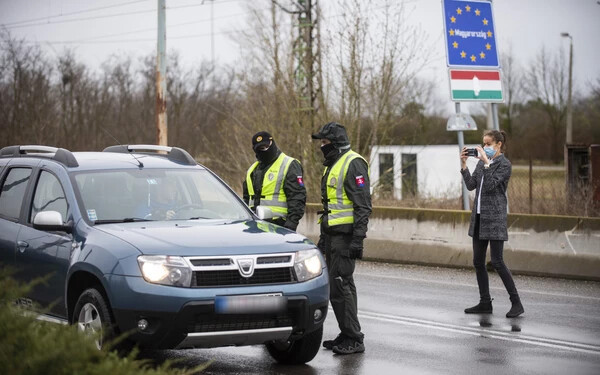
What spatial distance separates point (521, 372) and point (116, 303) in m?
3.05

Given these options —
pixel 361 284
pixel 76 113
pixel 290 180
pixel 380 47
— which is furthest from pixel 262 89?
pixel 76 113

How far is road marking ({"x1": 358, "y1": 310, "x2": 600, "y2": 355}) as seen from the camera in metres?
8.67

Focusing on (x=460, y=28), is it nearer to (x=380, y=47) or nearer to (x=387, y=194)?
(x=380, y=47)

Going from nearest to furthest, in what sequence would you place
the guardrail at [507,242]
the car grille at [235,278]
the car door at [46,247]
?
the car grille at [235,278] < the car door at [46,247] < the guardrail at [507,242]

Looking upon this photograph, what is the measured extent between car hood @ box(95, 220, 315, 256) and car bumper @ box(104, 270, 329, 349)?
10.5 inches

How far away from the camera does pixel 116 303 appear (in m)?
6.84

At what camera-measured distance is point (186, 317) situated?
6.70m

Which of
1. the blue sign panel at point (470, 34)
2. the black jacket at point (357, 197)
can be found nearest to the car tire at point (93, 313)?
the black jacket at point (357, 197)

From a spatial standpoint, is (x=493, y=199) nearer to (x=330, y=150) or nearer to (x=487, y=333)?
(x=487, y=333)

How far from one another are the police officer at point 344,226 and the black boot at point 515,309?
250cm

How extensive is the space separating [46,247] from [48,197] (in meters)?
0.59

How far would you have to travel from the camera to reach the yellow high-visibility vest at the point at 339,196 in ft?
27.9

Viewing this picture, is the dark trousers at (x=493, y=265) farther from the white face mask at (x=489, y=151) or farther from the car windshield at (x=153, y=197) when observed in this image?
the car windshield at (x=153, y=197)

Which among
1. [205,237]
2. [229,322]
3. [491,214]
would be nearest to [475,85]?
[491,214]
